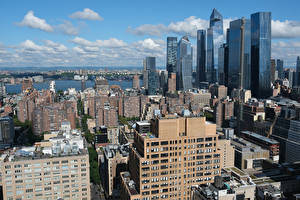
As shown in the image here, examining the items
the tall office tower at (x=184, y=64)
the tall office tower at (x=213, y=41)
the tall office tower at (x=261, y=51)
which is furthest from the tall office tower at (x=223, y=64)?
the tall office tower at (x=261, y=51)

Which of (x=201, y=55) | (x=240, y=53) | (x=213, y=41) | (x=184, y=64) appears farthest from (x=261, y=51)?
(x=201, y=55)

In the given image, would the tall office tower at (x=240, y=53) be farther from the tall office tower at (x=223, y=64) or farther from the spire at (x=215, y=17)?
the spire at (x=215, y=17)

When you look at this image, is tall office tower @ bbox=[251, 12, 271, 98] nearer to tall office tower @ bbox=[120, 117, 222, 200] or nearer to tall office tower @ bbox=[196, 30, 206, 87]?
tall office tower @ bbox=[196, 30, 206, 87]

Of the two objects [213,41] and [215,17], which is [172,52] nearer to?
[213,41]

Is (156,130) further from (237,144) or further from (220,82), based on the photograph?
(220,82)

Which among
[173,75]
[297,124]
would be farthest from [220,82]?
[297,124]

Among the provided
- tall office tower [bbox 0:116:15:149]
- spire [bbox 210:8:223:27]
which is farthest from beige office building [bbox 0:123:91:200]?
spire [bbox 210:8:223:27]
